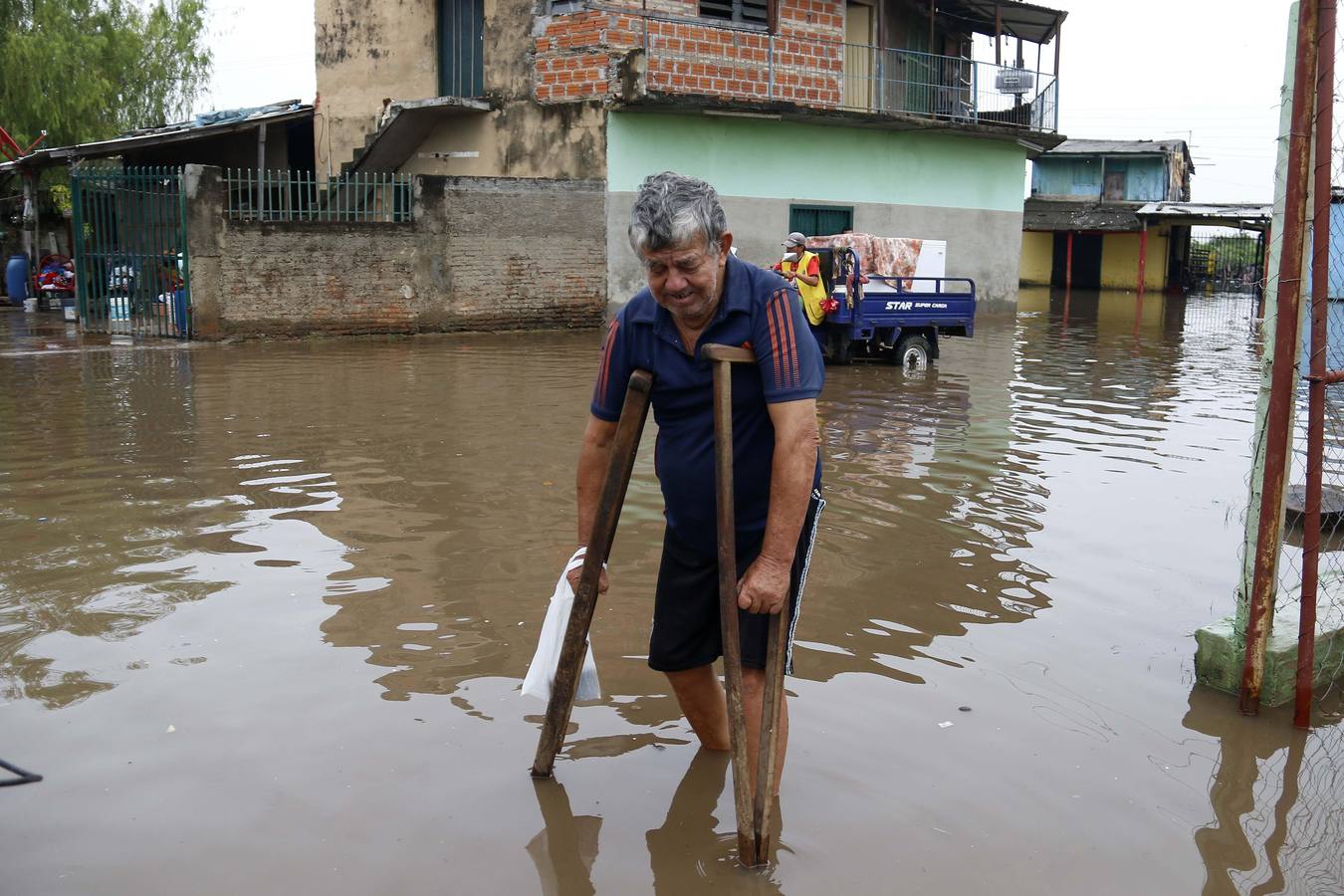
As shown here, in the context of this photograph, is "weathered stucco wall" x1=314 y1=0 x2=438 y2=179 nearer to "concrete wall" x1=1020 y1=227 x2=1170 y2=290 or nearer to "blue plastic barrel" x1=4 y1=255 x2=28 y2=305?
"blue plastic barrel" x1=4 y1=255 x2=28 y2=305

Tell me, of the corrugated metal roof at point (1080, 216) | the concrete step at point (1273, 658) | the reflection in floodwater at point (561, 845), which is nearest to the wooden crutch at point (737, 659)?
the reflection in floodwater at point (561, 845)

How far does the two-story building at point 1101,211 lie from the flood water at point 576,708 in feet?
109

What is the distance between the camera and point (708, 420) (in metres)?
3.28

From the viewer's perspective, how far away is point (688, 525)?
134 inches

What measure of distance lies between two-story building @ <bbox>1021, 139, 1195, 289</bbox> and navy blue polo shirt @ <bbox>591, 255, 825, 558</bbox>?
37.7 metres

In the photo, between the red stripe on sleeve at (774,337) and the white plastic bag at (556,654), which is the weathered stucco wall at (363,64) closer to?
the white plastic bag at (556,654)

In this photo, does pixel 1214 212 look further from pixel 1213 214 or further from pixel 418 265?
pixel 418 265

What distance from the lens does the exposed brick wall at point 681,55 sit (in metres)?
19.0

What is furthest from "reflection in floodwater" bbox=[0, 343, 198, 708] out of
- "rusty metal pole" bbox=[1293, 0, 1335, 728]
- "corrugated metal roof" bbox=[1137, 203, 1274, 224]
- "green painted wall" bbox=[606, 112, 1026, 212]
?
"corrugated metal roof" bbox=[1137, 203, 1274, 224]

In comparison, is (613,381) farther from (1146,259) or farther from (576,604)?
(1146,259)

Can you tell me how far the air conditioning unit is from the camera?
78.4ft

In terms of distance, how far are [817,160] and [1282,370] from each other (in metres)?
18.4

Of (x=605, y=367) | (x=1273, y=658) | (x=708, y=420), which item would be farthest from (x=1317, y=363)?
(x=605, y=367)

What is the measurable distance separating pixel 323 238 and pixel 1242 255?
42.3 metres
